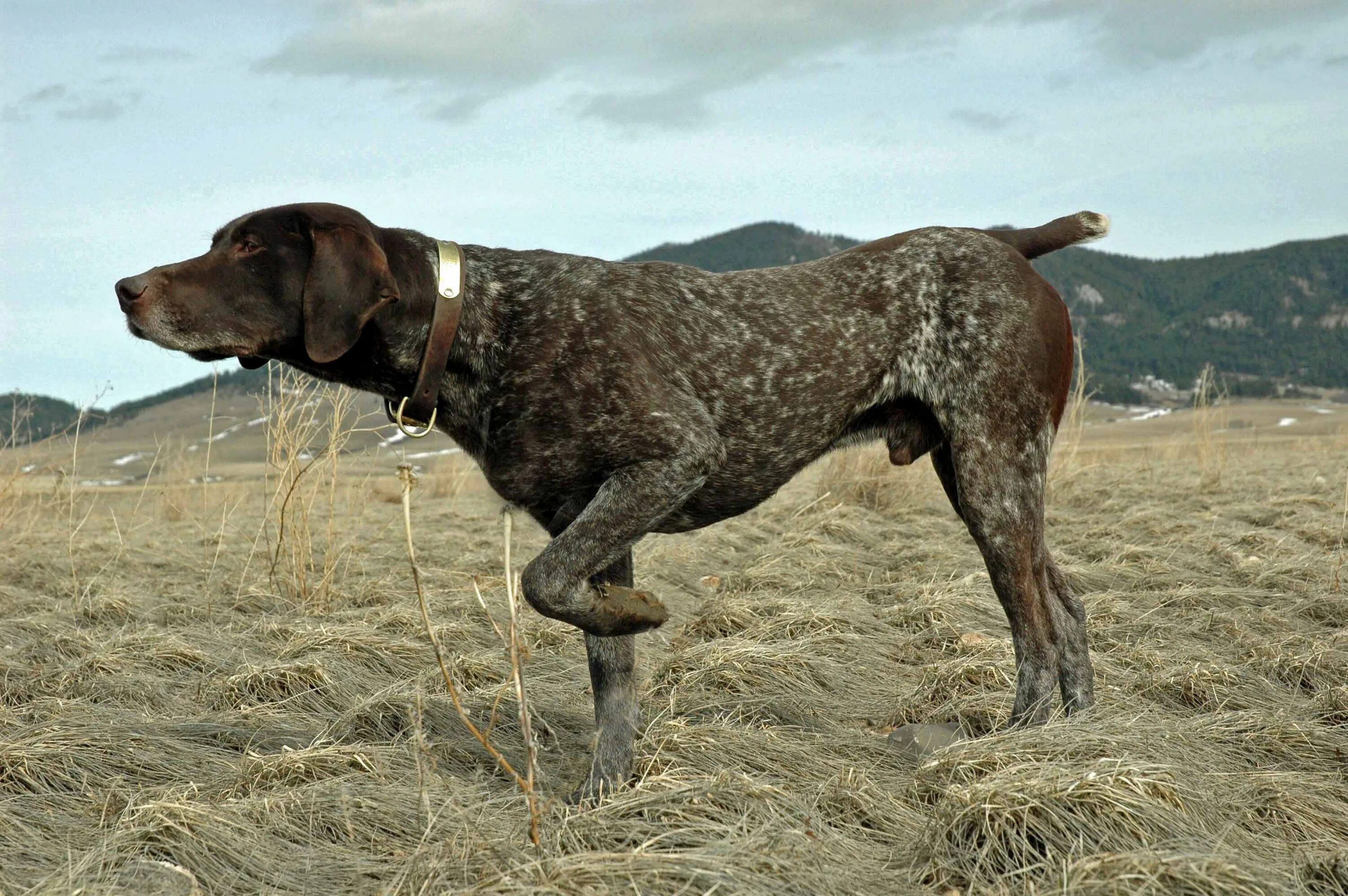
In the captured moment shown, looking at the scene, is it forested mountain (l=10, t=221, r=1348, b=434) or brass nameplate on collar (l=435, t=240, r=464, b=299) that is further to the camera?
forested mountain (l=10, t=221, r=1348, b=434)

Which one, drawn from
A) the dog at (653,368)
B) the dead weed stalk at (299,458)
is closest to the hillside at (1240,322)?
the dead weed stalk at (299,458)

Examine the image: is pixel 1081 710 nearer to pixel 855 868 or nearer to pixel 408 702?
pixel 855 868

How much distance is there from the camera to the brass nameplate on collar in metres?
3.78

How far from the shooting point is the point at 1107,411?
120 m

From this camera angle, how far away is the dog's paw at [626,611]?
3.49m

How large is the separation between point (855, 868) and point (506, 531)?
125cm

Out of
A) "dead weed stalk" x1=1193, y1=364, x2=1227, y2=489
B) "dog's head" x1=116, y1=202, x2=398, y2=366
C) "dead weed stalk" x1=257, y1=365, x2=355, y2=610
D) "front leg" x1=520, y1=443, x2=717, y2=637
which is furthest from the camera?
"dead weed stalk" x1=1193, y1=364, x2=1227, y2=489

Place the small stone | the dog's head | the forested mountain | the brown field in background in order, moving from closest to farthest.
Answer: the brown field in background → the dog's head → the small stone → the forested mountain

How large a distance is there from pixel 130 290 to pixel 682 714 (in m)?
2.53

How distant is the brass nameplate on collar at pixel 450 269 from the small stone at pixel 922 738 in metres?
2.24

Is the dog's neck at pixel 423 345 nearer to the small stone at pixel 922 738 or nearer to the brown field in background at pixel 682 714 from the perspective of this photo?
the brown field in background at pixel 682 714

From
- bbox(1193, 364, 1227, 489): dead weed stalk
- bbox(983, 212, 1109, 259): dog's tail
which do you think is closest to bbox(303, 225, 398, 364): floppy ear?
bbox(983, 212, 1109, 259): dog's tail

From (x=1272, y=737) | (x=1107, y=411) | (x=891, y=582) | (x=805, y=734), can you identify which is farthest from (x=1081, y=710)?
(x=1107, y=411)

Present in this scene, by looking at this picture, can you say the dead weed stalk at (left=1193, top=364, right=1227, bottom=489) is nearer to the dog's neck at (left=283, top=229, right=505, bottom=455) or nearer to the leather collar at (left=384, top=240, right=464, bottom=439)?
the dog's neck at (left=283, top=229, right=505, bottom=455)
